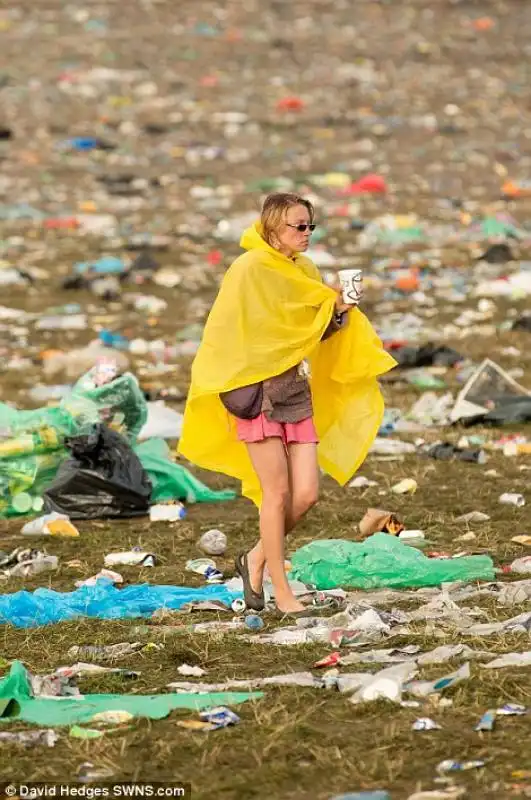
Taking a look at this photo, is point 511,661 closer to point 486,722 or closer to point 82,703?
point 486,722

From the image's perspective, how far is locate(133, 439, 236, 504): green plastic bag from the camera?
738 centimetres

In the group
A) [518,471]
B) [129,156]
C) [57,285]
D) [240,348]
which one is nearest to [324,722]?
[240,348]

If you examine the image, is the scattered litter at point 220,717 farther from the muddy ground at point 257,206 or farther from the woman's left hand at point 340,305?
the woman's left hand at point 340,305

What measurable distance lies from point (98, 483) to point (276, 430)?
1.96 meters

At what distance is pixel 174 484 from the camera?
291 inches

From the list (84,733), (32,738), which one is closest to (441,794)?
(84,733)

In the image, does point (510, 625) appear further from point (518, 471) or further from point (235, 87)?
point (235, 87)

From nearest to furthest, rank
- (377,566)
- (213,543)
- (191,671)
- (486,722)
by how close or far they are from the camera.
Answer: (486,722) → (191,671) → (377,566) → (213,543)

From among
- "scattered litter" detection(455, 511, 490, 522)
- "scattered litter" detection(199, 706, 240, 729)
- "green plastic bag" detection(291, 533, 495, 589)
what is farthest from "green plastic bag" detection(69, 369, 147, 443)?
"scattered litter" detection(199, 706, 240, 729)

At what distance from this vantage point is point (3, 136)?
58.0ft

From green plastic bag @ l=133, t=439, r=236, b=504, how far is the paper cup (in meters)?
2.28

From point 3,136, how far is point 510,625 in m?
13.7

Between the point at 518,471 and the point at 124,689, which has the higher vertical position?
the point at 124,689

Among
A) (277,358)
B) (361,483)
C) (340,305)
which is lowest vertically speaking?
(361,483)
